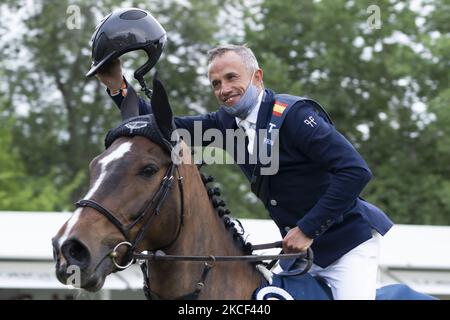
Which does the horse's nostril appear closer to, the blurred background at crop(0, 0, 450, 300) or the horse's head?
the horse's head

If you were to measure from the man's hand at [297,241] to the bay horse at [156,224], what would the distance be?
10.7 inches

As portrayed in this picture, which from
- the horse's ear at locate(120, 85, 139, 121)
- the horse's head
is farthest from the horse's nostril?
the horse's ear at locate(120, 85, 139, 121)

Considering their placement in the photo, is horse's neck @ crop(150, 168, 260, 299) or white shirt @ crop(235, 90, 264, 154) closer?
horse's neck @ crop(150, 168, 260, 299)

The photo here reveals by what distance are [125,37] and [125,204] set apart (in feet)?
3.83

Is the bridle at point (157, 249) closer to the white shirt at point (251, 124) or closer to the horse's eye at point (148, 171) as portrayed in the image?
the horse's eye at point (148, 171)

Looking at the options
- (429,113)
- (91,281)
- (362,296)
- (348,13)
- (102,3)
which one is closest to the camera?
(91,281)

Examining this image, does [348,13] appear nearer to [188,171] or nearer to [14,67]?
[14,67]

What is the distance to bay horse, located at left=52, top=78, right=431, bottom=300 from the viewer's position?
382 centimetres

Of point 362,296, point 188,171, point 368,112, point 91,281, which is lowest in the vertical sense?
point 368,112

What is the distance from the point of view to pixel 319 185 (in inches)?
185

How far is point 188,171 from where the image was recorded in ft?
14.5

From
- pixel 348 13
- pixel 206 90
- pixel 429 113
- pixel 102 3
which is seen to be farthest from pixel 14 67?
pixel 429 113
